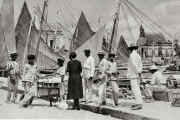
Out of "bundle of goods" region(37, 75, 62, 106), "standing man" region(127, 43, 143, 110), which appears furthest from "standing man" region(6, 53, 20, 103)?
"standing man" region(127, 43, 143, 110)

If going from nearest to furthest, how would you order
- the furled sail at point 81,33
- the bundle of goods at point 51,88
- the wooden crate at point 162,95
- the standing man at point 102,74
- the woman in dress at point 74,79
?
the woman in dress at point 74,79 → the standing man at point 102,74 → the bundle of goods at point 51,88 → the wooden crate at point 162,95 → the furled sail at point 81,33

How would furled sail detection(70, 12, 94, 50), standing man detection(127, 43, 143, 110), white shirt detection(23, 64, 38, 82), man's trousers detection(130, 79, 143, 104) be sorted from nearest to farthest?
man's trousers detection(130, 79, 143, 104)
standing man detection(127, 43, 143, 110)
white shirt detection(23, 64, 38, 82)
furled sail detection(70, 12, 94, 50)

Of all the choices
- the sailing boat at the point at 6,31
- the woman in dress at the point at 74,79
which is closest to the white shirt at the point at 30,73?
the woman in dress at the point at 74,79

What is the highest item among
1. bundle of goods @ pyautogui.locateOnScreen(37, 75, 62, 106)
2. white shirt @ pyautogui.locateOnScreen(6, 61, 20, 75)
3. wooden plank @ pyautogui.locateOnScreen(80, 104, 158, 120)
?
white shirt @ pyautogui.locateOnScreen(6, 61, 20, 75)

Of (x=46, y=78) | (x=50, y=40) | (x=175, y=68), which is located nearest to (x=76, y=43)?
(x=175, y=68)

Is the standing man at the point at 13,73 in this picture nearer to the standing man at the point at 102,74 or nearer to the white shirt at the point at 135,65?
the standing man at the point at 102,74

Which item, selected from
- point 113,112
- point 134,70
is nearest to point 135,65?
point 134,70

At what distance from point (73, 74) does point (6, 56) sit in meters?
22.5

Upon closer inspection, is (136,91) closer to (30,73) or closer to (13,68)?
(30,73)

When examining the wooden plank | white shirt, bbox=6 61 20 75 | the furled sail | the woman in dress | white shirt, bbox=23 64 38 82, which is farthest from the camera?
the furled sail

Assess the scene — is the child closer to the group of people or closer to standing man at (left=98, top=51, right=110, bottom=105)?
the group of people

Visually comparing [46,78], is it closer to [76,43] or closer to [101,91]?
[101,91]

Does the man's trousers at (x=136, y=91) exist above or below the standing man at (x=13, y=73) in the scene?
below

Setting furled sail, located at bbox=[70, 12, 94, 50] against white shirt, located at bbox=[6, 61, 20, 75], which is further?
furled sail, located at bbox=[70, 12, 94, 50]
